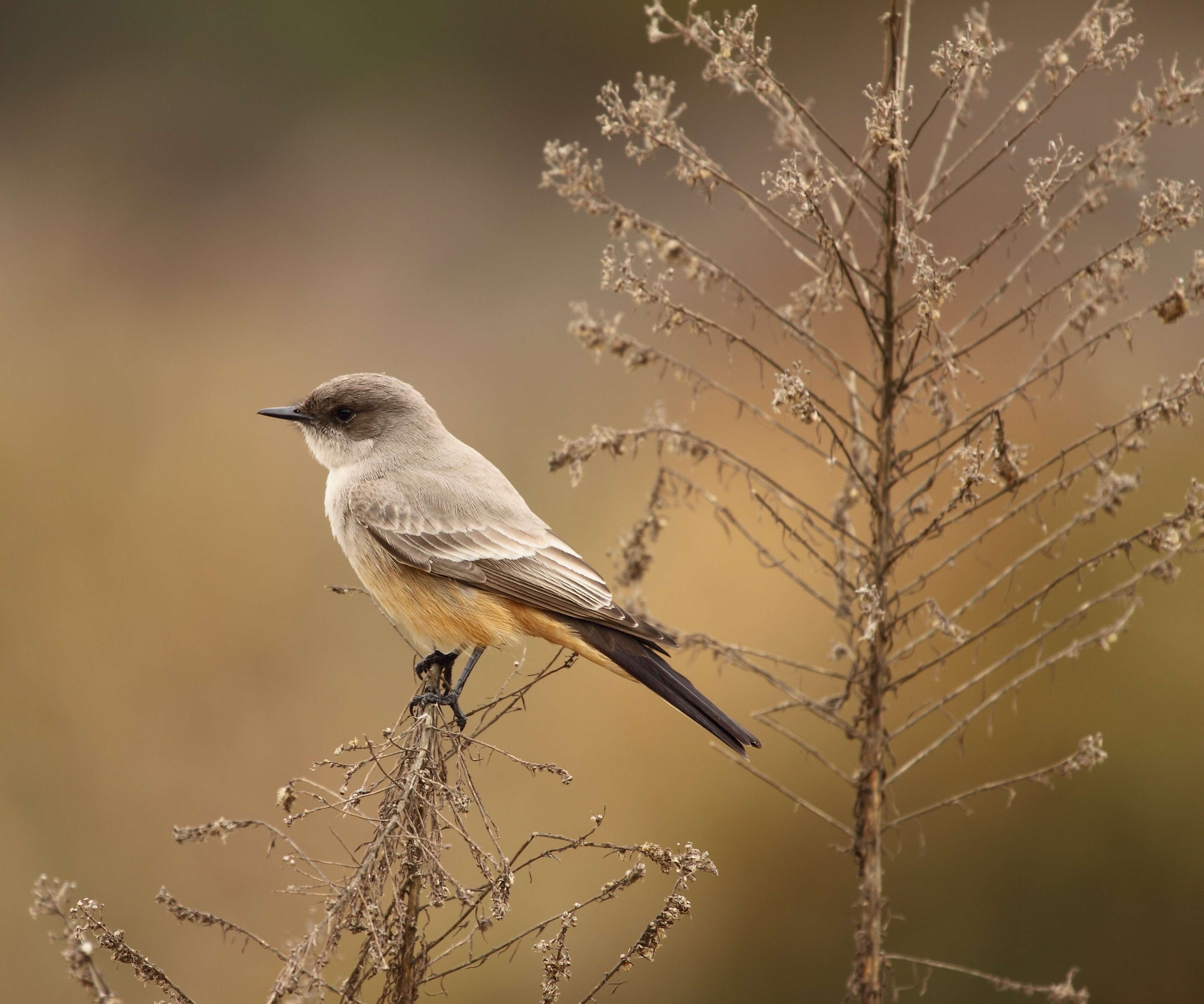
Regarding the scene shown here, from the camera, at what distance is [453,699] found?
137 inches

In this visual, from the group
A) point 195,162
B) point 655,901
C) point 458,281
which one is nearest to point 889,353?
point 655,901

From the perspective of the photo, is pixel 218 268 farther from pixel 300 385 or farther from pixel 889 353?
pixel 889 353

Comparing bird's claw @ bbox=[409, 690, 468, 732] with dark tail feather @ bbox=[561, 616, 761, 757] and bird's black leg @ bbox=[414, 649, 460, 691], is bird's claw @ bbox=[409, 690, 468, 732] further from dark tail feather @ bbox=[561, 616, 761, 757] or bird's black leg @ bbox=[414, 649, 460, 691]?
dark tail feather @ bbox=[561, 616, 761, 757]

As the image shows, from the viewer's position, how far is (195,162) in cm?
837

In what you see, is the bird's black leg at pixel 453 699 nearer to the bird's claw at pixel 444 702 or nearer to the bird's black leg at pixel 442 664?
the bird's claw at pixel 444 702

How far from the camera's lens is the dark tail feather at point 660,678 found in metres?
3.17

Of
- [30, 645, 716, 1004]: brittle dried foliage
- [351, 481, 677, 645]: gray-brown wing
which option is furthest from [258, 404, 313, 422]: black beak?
[30, 645, 716, 1004]: brittle dried foliage

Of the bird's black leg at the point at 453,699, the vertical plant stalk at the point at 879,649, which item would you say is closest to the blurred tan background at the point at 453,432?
the vertical plant stalk at the point at 879,649

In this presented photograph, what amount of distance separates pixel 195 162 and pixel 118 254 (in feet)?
3.67

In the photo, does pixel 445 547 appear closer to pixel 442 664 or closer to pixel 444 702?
pixel 442 664

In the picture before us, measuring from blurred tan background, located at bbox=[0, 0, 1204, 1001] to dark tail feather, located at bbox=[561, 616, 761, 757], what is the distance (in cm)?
135

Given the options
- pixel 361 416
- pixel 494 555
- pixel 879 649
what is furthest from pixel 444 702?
pixel 361 416

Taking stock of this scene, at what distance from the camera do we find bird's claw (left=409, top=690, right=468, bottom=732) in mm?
3336

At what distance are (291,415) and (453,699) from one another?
1.58 meters
